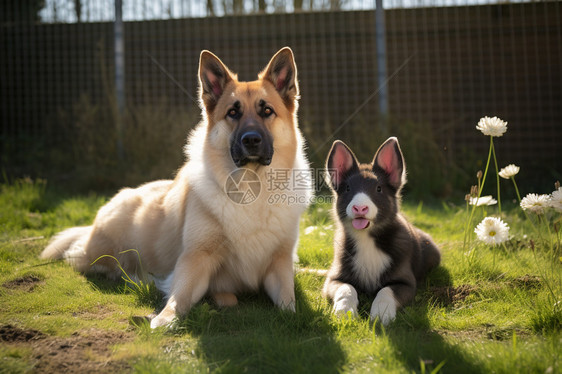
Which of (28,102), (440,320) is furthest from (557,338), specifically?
(28,102)

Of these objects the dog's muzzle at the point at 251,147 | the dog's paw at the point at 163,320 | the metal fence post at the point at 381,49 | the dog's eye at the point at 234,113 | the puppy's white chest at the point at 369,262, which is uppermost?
the metal fence post at the point at 381,49

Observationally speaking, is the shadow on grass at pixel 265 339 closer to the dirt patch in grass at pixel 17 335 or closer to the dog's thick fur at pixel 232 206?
the dog's thick fur at pixel 232 206

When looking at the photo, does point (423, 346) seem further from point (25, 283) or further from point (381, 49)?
point (381, 49)

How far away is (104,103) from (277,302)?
6061 millimetres

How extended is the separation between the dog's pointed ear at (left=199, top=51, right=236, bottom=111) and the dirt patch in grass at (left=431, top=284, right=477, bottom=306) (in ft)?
6.71

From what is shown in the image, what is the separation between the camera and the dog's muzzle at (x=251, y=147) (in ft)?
10.3

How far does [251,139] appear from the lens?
3.12 meters

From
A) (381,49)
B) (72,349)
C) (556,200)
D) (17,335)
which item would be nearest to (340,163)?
(556,200)

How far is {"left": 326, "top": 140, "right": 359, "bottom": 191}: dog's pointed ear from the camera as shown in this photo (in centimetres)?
346

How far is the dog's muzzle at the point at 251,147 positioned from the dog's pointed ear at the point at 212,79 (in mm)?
438

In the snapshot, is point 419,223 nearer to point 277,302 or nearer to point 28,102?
point 277,302

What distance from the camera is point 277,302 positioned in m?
3.13

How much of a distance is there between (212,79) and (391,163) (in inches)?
55.7

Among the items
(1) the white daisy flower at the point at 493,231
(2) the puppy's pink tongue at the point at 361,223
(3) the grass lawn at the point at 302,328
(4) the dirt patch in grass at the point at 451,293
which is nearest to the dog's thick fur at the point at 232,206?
(3) the grass lawn at the point at 302,328
